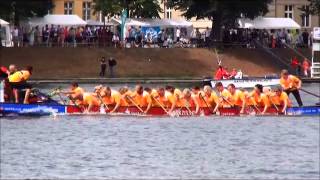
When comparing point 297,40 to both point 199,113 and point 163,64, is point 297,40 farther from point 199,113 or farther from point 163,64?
point 199,113

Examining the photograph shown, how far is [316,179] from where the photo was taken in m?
29.2

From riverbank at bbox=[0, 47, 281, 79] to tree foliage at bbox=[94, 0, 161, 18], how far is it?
26.1ft

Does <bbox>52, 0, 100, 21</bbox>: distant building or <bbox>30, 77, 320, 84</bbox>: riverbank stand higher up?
<bbox>52, 0, 100, 21</bbox>: distant building

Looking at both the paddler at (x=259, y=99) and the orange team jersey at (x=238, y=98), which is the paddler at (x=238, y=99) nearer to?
the orange team jersey at (x=238, y=98)

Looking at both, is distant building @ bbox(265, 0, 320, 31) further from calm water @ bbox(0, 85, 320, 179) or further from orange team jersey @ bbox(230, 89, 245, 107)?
orange team jersey @ bbox(230, 89, 245, 107)

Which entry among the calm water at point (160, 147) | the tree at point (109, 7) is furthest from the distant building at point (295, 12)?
the calm water at point (160, 147)

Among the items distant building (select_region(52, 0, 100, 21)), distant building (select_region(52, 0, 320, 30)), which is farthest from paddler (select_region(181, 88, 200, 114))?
distant building (select_region(52, 0, 100, 21))

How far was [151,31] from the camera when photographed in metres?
80.4

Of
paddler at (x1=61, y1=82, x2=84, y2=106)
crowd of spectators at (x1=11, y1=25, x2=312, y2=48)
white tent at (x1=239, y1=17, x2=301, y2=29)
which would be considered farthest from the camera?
white tent at (x1=239, y1=17, x2=301, y2=29)

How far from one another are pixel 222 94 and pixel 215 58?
32.3m

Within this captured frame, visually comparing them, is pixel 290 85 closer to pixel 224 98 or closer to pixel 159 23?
pixel 224 98

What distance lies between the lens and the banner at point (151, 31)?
79500 mm

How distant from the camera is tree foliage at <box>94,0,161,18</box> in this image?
271 ft

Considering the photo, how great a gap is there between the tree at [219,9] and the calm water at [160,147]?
32.0m
